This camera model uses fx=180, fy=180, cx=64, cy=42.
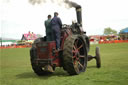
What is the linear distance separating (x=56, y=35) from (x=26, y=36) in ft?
280

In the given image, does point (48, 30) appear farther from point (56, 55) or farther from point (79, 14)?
point (79, 14)

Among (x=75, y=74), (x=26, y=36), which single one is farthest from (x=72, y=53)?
(x=26, y=36)

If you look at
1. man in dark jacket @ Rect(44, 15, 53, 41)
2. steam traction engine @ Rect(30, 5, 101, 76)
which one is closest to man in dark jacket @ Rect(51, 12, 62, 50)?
steam traction engine @ Rect(30, 5, 101, 76)

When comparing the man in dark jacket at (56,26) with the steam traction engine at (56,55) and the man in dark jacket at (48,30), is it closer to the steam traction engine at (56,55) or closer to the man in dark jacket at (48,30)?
the steam traction engine at (56,55)

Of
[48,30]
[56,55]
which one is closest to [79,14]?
[48,30]

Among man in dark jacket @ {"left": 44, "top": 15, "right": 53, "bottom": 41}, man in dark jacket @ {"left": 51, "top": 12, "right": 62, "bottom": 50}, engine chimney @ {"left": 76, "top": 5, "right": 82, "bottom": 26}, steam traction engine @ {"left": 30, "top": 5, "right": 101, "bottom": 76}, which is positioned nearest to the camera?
steam traction engine @ {"left": 30, "top": 5, "right": 101, "bottom": 76}

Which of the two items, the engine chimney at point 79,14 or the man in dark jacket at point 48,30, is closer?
the man in dark jacket at point 48,30

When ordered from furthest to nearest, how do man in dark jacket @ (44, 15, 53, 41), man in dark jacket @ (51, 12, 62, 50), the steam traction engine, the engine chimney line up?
the engine chimney
man in dark jacket @ (44, 15, 53, 41)
man in dark jacket @ (51, 12, 62, 50)
the steam traction engine

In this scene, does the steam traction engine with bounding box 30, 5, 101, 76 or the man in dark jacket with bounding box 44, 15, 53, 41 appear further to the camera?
the man in dark jacket with bounding box 44, 15, 53, 41

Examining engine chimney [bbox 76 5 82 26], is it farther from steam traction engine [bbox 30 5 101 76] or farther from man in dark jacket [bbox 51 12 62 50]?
man in dark jacket [bbox 51 12 62 50]

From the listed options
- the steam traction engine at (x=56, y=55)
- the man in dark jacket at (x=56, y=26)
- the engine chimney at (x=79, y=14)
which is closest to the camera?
the steam traction engine at (x=56, y=55)

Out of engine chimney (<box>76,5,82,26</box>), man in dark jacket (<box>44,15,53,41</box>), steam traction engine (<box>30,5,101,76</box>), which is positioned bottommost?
steam traction engine (<box>30,5,101,76</box>)

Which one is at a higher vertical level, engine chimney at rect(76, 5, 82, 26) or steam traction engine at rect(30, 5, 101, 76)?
engine chimney at rect(76, 5, 82, 26)

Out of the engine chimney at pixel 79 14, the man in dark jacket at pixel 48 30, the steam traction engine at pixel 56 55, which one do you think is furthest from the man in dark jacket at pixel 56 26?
the engine chimney at pixel 79 14
